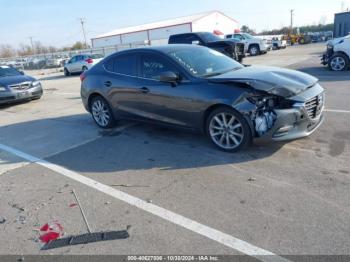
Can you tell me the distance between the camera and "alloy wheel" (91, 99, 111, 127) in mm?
6988

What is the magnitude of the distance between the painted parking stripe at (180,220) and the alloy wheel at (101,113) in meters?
2.04

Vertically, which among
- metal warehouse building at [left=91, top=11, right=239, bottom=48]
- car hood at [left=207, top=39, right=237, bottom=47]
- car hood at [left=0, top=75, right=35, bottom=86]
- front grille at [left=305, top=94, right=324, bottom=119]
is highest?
metal warehouse building at [left=91, top=11, right=239, bottom=48]

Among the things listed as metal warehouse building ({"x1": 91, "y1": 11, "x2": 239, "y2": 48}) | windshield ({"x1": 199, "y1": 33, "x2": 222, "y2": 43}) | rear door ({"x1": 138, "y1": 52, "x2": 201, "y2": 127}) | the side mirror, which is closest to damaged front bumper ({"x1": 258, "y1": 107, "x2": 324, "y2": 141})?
rear door ({"x1": 138, "y1": 52, "x2": 201, "y2": 127})

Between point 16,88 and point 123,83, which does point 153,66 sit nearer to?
point 123,83

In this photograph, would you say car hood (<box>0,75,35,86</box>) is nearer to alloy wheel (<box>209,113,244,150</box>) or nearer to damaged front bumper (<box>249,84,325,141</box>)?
alloy wheel (<box>209,113,244,150</box>)

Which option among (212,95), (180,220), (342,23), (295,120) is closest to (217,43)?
(212,95)

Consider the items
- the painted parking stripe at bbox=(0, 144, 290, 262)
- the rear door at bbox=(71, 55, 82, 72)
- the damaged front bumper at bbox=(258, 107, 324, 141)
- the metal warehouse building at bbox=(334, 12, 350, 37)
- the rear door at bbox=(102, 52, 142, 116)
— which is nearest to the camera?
the painted parking stripe at bbox=(0, 144, 290, 262)

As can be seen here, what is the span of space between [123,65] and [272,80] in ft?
9.66

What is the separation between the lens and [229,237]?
10.1 feet

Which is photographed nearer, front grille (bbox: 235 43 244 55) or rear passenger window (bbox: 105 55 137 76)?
rear passenger window (bbox: 105 55 137 76)

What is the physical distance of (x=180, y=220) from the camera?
342 cm

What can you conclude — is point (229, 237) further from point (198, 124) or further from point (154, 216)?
point (198, 124)

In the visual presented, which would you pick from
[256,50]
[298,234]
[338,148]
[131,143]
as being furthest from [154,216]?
[256,50]

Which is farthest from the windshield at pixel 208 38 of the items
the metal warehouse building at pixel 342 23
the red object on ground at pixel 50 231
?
the red object on ground at pixel 50 231
